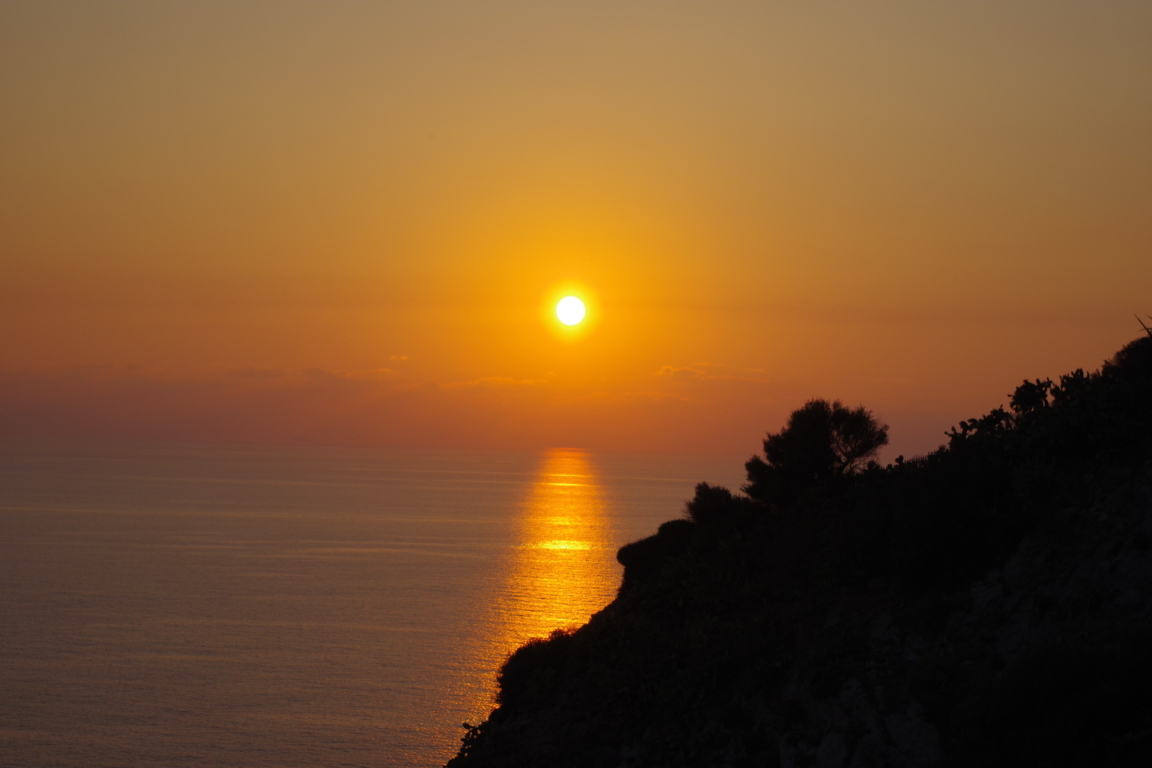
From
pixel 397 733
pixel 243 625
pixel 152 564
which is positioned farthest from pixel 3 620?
pixel 397 733

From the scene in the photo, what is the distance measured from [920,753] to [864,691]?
1.99 metres

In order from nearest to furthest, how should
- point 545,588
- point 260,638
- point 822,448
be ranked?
point 822,448 → point 260,638 → point 545,588

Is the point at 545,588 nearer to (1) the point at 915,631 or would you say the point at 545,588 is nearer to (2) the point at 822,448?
(2) the point at 822,448

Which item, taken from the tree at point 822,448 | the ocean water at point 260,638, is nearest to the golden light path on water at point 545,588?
the ocean water at point 260,638

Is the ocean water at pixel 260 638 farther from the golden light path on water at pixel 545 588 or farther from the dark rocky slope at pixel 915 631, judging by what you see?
the dark rocky slope at pixel 915 631

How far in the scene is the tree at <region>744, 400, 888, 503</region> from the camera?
27.6 m

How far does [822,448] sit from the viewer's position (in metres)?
27.8

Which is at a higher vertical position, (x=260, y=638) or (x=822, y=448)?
(x=260, y=638)

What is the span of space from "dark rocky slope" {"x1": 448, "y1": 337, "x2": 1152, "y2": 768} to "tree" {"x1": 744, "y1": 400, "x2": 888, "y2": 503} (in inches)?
77.3

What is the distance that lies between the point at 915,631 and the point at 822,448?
11.6 m

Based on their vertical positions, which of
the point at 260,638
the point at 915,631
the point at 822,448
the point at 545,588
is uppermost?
the point at 545,588

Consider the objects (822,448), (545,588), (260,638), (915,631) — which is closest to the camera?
(915,631)

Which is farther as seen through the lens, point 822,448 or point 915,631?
point 822,448

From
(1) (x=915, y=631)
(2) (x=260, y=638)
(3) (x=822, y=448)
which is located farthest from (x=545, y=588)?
(1) (x=915, y=631)
